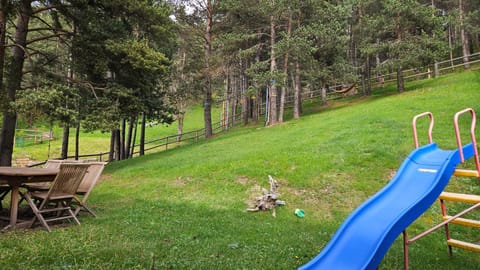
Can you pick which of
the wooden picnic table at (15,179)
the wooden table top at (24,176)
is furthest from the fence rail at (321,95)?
the wooden picnic table at (15,179)

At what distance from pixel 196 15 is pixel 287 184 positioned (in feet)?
55.0

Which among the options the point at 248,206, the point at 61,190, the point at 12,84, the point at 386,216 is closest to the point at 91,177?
the point at 61,190

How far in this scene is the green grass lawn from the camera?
387cm

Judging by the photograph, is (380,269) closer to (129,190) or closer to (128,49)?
(129,190)

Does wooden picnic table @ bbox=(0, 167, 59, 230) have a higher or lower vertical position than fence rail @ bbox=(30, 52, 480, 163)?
lower

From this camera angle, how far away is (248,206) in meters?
7.11

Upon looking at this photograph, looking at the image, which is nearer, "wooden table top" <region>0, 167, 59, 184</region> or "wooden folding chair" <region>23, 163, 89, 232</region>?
"wooden table top" <region>0, 167, 59, 184</region>

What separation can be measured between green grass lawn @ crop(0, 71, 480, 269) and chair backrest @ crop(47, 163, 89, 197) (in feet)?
2.12

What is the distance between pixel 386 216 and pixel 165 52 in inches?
747

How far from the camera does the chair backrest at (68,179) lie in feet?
16.7

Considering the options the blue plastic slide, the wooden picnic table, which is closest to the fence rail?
the wooden picnic table

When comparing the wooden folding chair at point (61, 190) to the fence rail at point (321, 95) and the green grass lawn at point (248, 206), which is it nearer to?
the green grass lawn at point (248, 206)

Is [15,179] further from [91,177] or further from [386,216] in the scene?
[386,216]

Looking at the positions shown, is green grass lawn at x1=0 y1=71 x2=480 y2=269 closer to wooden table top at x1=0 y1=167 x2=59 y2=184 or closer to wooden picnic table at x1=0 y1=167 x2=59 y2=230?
wooden picnic table at x1=0 y1=167 x2=59 y2=230
